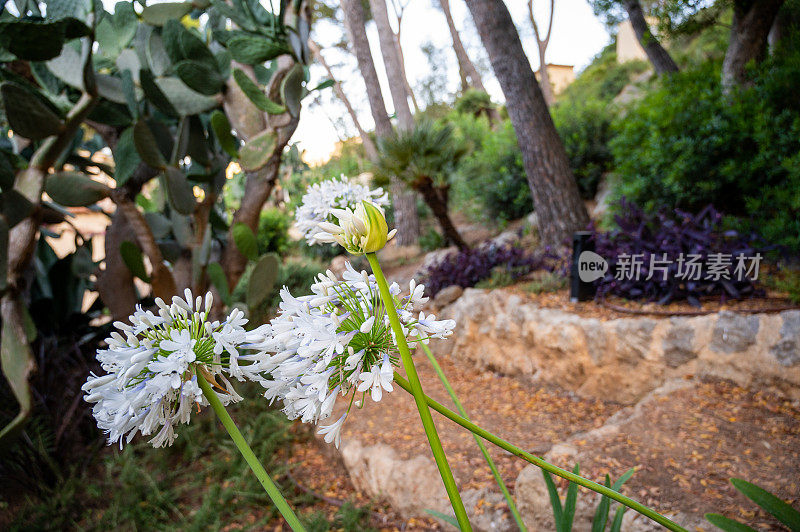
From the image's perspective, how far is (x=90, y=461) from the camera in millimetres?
2250

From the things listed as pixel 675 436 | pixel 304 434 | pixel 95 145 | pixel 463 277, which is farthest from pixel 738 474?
pixel 95 145

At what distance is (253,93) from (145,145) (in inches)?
20.6

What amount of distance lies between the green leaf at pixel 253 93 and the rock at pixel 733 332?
2.12 m

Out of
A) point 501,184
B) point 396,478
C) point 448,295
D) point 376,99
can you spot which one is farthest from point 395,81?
point 396,478

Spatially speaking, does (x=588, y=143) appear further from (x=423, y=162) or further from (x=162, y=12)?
(x=162, y=12)

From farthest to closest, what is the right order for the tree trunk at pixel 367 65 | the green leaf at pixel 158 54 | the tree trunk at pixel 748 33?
the tree trunk at pixel 367 65 → the tree trunk at pixel 748 33 → the green leaf at pixel 158 54

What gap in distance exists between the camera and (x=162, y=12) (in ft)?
6.56

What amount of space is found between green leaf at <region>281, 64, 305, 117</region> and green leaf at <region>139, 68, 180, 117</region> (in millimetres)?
496

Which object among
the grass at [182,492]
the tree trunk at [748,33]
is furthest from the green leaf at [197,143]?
the tree trunk at [748,33]

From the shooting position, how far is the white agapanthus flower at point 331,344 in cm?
49

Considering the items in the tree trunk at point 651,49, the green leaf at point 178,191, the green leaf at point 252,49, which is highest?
the tree trunk at point 651,49

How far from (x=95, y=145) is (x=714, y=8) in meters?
4.26

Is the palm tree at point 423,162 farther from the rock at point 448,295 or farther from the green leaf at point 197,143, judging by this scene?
the green leaf at point 197,143

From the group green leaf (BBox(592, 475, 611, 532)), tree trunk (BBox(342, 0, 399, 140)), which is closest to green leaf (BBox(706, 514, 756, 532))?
green leaf (BBox(592, 475, 611, 532))
